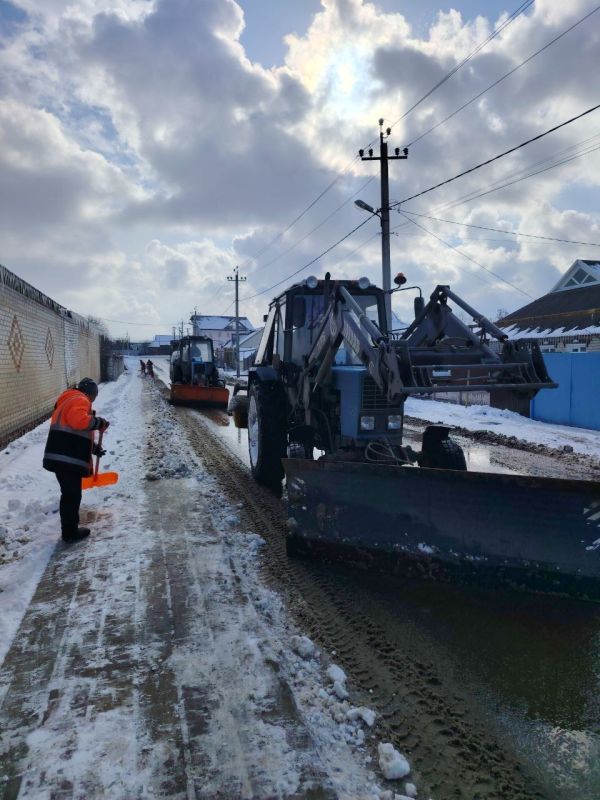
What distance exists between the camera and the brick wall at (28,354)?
9562 millimetres

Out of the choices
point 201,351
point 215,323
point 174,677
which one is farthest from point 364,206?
point 215,323

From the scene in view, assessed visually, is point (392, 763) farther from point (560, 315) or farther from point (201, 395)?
point (560, 315)

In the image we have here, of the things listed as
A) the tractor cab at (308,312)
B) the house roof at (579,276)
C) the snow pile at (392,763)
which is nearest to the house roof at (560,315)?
the house roof at (579,276)

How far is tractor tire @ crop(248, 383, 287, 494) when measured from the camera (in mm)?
6359

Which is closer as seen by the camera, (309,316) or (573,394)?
(309,316)

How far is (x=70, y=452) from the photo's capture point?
4.76 m

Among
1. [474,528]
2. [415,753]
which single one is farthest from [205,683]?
[474,528]

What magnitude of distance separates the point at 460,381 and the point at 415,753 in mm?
2888

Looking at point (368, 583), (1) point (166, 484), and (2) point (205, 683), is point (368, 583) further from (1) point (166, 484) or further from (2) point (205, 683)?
(1) point (166, 484)

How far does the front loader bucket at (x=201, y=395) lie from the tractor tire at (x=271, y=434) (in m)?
10.2

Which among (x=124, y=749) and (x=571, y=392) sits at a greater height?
(x=571, y=392)

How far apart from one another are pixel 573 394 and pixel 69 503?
11.5 meters

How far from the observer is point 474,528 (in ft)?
12.2

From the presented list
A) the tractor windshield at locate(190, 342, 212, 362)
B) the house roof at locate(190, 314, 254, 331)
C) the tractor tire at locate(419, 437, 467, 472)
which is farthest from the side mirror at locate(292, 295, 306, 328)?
the house roof at locate(190, 314, 254, 331)
